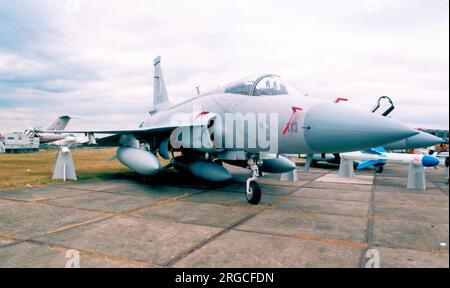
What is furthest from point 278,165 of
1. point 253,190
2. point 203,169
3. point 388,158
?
point 388,158

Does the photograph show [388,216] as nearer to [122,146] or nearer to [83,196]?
[83,196]

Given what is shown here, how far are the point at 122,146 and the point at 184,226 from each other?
725 cm

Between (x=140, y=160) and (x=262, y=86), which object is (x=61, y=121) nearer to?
(x=140, y=160)

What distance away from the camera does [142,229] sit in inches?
191

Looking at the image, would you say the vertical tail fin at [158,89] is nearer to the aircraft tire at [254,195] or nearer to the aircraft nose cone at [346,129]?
the aircraft tire at [254,195]

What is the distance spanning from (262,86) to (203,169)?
3416 mm

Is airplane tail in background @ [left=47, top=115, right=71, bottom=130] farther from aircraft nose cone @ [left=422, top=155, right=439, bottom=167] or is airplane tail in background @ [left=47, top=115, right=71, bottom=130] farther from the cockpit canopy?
aircraft nose cone @ [left=422, top=155, right=439, bottom=167]

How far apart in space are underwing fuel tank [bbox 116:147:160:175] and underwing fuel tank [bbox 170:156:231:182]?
1.05 metres

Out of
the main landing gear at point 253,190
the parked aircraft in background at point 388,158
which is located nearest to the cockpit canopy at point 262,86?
the main landing gear at point 253,190

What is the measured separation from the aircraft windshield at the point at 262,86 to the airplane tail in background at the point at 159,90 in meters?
8.15

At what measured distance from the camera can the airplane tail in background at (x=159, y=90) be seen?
15.5 meters

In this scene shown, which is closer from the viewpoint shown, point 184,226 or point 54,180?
point 184,226
